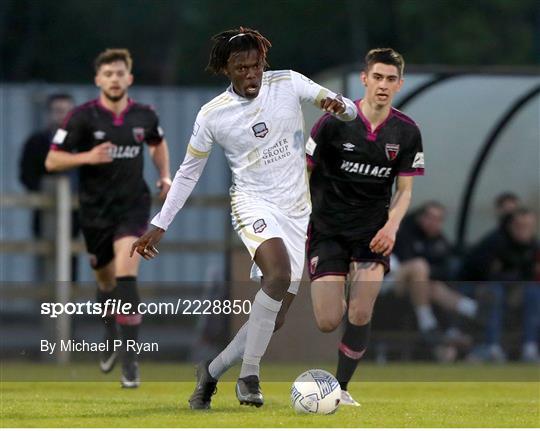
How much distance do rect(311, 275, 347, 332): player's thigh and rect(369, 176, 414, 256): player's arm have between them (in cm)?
31

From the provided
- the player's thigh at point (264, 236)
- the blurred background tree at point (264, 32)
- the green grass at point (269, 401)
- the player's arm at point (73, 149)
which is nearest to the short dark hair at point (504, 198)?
the green grass at point (269, 401)

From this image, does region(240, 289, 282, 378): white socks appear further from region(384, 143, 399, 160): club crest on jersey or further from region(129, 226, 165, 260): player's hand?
region(384, 143, 399, 160): club crest on jersey

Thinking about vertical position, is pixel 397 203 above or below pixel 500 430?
above

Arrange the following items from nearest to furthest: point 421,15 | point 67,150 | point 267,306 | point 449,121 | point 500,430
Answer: point 500,430 → point 267,306 → point 67,150 → point 449,121 → point 421,15

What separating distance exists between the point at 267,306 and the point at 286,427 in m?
0.89

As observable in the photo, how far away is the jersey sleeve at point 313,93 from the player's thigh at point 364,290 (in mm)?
1297

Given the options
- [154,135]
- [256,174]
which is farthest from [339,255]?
[154,135]

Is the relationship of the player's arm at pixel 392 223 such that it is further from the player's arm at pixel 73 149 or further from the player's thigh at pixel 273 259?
the player's arm at pixel 73 149

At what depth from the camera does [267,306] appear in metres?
11.1

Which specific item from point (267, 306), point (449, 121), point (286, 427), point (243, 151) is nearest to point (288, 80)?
point (243, 151)

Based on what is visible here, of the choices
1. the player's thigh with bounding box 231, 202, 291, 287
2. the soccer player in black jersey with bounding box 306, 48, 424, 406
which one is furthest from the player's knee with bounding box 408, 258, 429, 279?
the player's thigh with bounding box 231, 202, 291, 287

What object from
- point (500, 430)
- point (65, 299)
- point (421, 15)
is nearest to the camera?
point (500, 430)

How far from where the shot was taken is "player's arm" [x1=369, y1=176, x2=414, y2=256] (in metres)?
12.2

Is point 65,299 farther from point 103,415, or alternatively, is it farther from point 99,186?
point 103,415
